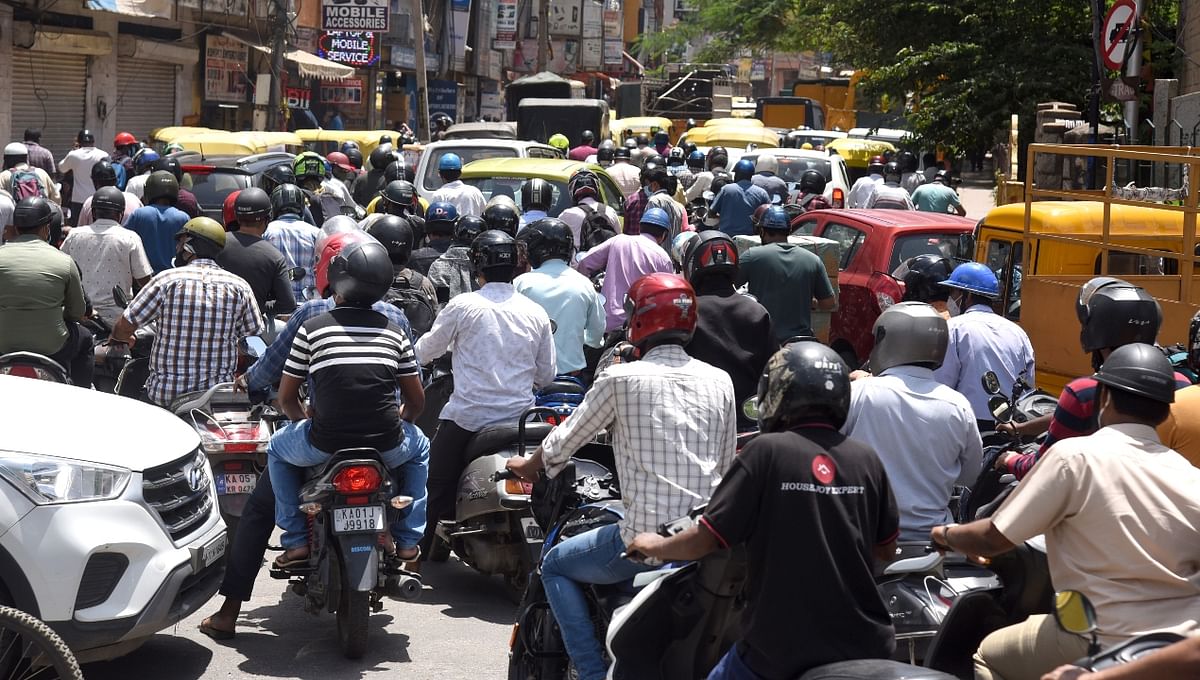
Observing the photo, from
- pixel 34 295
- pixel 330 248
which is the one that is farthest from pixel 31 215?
pixel 330 248

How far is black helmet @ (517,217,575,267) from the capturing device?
823 cm

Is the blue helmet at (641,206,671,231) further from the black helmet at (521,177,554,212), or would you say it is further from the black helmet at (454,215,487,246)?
the black helmet at (521,177,554,212)

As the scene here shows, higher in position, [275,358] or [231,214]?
[231,214]

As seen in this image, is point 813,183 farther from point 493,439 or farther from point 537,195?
point 493,439

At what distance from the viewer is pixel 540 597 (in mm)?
5051

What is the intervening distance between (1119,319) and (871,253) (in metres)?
5.83

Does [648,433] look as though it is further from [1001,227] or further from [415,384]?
[1001,227]

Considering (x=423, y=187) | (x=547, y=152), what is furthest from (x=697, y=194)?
(x=423, y=187)

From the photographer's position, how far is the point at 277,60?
2967 centimetres

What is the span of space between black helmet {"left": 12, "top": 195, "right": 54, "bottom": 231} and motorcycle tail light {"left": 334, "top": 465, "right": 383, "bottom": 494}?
3379 millimetres

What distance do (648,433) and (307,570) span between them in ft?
7.03

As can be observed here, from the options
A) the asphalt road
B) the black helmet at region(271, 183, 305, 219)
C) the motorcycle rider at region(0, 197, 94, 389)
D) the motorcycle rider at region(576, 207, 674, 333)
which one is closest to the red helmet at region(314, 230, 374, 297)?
the motorcycle rider at region(0, 197, 94, 389)

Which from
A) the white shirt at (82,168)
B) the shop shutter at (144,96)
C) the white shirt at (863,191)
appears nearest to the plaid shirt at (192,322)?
the white shirt at (863,191)

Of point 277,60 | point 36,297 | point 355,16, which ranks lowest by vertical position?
point 36,297
